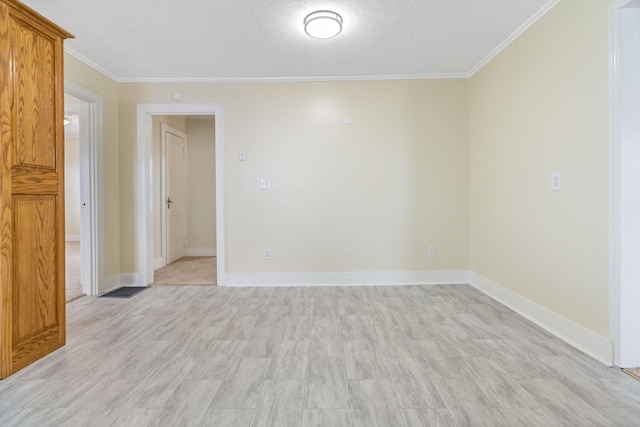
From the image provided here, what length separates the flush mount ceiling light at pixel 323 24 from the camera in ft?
7.89

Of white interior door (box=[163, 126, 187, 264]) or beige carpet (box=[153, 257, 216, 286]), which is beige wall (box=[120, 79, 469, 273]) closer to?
beige carpet (box=[153, 257, 216, 286])

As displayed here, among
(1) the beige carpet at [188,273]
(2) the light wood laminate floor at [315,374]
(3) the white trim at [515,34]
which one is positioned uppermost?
(3) the white trim at [515,34]

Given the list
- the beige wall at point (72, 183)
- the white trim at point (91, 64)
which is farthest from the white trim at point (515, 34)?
the beige wall at point (72, 183)

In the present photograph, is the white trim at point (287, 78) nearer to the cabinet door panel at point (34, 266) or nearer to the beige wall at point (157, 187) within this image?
the beige wall at point (157, 187)

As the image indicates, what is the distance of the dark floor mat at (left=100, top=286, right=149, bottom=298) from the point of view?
3398 millimetres

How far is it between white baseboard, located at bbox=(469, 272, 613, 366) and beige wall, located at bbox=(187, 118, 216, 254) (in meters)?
4.64

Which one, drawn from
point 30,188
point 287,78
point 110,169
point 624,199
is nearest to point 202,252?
point 110,169

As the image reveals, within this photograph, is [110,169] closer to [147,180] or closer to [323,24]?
[147,180]

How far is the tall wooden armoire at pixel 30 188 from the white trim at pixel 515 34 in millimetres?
3492

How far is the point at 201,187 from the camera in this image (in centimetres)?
586

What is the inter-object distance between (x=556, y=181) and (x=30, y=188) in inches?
141

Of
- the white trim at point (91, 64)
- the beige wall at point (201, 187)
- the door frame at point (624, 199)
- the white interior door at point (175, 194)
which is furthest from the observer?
the beige wall at point (201, 187)

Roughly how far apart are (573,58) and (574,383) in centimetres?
208

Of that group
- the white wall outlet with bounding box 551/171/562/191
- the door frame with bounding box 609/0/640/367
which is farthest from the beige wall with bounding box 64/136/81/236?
the door frame with bounding box 609/0/640/367
